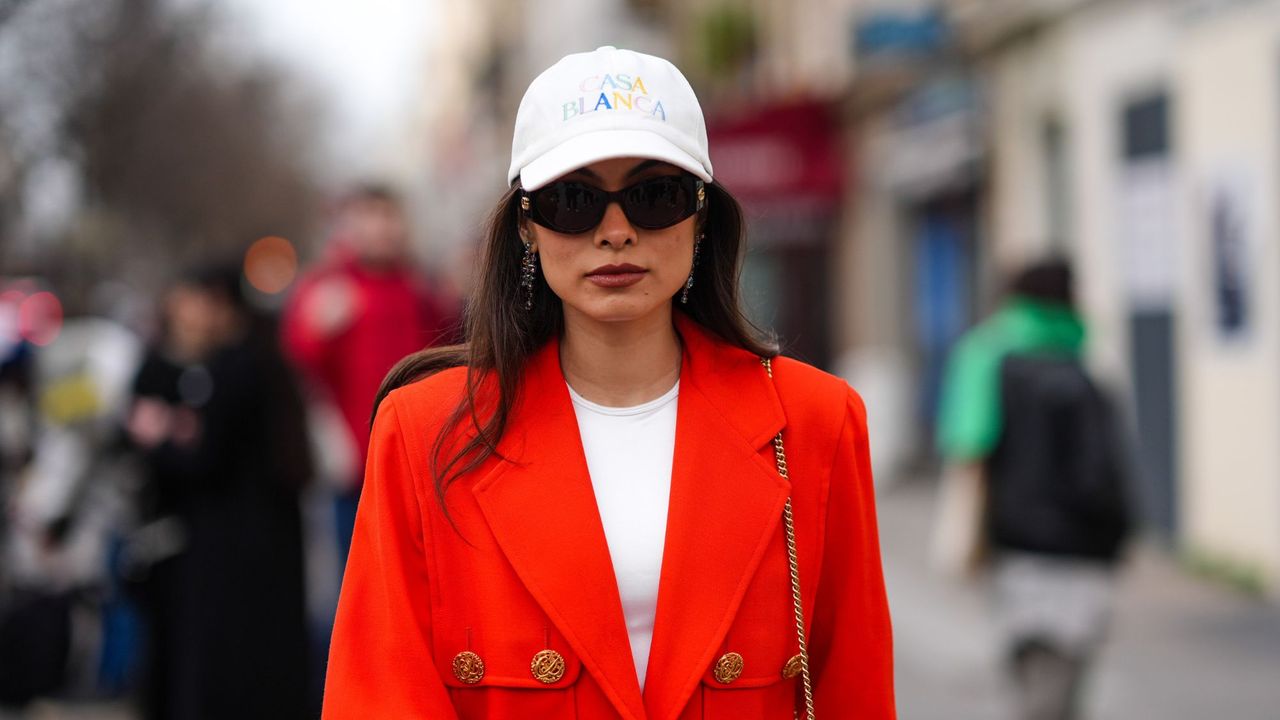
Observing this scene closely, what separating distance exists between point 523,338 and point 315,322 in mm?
4665

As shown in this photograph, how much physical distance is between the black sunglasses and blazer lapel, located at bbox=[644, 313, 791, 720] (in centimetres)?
30

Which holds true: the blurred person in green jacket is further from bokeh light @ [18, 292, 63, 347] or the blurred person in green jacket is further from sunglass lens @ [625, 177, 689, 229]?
bokeh light @ [18, 292, 63, 347]

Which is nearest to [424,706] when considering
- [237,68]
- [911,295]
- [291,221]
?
[911,295]

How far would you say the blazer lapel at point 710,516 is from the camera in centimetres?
239

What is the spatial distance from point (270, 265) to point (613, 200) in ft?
73.0

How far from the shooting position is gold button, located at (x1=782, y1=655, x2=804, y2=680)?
2469 millimetres

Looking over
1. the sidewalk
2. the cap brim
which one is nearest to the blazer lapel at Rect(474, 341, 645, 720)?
the cap brim

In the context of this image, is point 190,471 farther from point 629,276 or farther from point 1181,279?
point 1181,279

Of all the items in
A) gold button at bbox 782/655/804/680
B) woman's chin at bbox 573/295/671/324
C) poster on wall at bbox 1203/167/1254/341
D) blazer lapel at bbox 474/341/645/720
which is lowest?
gold button at bbox 782/655/804/680

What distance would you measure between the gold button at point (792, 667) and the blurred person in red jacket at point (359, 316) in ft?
15.2

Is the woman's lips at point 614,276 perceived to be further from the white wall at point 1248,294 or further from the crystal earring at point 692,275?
the white wall at point 1248,294

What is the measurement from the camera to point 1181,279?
37.0 feet

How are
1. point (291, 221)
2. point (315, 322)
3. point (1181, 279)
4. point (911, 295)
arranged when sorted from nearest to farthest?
point (315, 322) → point (1181, 279) → point (911, 295) → point (291, 221)

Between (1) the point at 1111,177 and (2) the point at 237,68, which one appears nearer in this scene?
(1) the point at 1111,177
